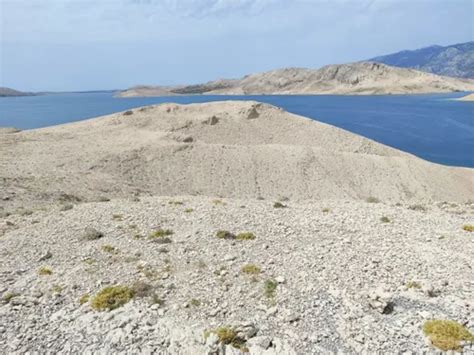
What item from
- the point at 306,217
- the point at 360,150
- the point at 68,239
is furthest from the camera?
the point at 360,150

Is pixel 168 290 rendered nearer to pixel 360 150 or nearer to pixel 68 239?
pixel 68 239

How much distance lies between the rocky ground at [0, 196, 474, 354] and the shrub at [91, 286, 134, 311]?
174mm

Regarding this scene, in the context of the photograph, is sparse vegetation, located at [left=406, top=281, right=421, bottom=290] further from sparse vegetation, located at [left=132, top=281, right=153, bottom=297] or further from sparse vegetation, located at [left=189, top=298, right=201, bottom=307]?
sparse vegetation, located at [left=132, top=281, right=153, bottom=297]

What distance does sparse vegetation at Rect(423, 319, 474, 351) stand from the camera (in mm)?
7652

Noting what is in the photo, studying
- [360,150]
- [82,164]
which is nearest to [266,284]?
[82,164]

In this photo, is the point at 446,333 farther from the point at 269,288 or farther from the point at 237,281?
the point at 237,281

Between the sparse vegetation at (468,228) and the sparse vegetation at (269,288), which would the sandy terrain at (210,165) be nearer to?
the sparse vegetation at (269,288)

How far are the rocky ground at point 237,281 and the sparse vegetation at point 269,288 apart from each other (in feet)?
0.20

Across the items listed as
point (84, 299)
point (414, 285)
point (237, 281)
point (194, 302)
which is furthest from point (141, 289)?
point (414, 285)

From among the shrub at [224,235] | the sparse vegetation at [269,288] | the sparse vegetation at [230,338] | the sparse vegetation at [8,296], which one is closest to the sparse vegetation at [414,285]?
the sparse vegetation at [269,288]

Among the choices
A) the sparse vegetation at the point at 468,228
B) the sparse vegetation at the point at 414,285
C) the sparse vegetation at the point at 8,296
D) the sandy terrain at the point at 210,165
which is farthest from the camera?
the sandy terrain at the point at 210,165

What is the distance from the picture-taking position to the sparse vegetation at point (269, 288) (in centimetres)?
969

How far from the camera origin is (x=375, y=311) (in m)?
8.84

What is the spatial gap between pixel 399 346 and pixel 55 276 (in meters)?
8.42
